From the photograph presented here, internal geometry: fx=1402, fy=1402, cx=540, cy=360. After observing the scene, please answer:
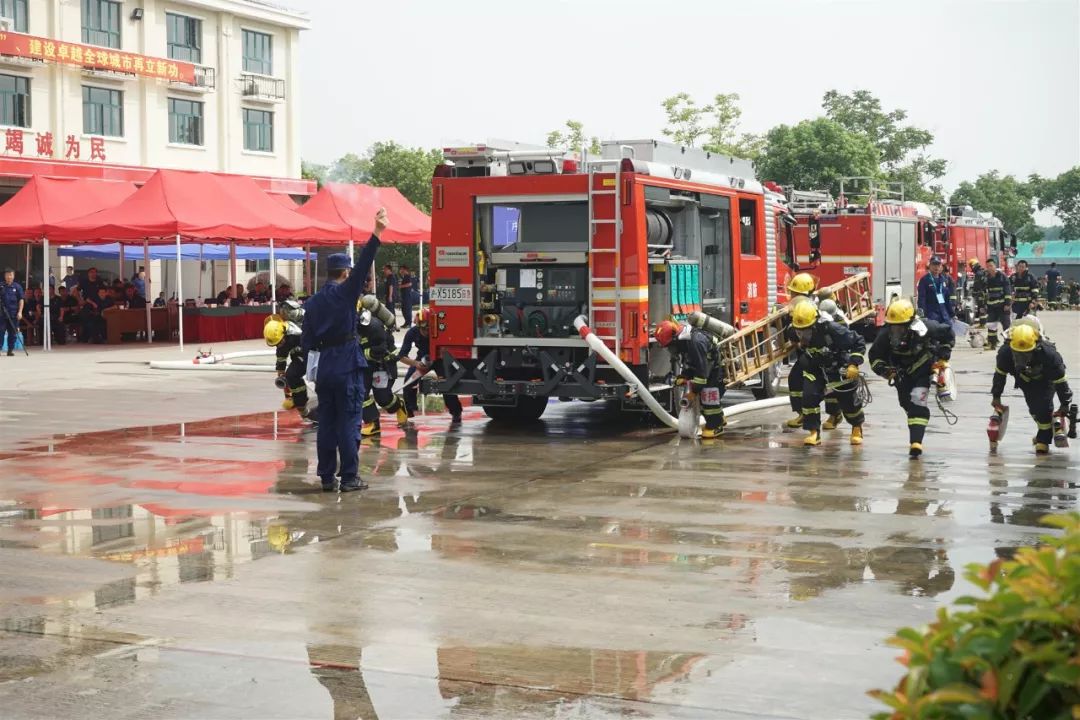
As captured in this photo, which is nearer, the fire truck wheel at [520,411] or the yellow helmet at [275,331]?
the yellow helmet at [275,331]

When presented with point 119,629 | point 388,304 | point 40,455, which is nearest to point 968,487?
point 119,629

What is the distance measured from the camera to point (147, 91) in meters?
44.2

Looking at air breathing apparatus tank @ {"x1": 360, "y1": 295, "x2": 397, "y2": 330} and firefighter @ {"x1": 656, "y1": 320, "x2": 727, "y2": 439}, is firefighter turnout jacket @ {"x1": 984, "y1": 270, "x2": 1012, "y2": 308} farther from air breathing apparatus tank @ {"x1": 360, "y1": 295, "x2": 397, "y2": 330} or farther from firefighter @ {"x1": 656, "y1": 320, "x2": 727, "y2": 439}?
air breathing apparatus tank @ {"x1": 360, "y1": 295, "x2": 397, "y2": 330}

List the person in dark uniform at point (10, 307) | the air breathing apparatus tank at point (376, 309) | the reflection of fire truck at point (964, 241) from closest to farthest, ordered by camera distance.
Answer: the air breathing apparatus tank at point (376, 309), the person in dark uniform at point (10, 307), the reflection of fire truck at point (964, 241)

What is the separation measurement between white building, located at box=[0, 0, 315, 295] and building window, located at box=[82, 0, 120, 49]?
0.12ft

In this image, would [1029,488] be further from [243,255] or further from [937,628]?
[243,255]

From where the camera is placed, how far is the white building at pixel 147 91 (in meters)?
39.8

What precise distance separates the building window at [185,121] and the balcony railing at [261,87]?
2.27m

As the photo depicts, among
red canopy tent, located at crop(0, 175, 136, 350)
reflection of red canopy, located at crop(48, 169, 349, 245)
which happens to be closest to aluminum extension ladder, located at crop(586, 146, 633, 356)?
reflection of red canopy, located at crop(48, 169, 349, 245)

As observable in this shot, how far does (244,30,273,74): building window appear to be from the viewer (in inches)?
1933

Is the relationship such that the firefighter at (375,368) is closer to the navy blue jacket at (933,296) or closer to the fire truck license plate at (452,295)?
the fire truck license plate at (452,295)

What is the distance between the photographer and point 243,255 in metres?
45.5

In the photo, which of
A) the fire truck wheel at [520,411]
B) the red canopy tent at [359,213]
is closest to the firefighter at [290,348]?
the fire truck wheel at [520,411]

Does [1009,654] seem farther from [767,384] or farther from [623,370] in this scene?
[767,384]
